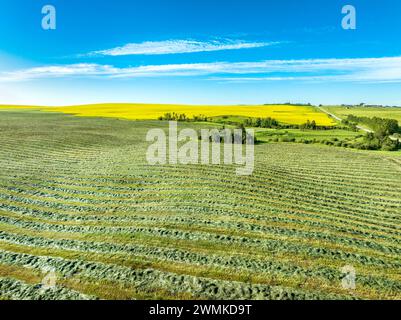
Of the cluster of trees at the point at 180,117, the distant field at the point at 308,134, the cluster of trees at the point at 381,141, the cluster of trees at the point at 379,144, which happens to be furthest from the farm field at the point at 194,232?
the cluster of trees at the point at 180,117

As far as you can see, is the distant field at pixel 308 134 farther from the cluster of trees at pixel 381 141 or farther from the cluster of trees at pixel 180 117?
the cluster of trees at pixel 180 117

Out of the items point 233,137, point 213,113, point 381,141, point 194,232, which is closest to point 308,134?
point 381,141

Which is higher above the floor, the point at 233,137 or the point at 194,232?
the point at 233,137

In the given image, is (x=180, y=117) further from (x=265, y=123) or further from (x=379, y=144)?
(x=379, y=144)

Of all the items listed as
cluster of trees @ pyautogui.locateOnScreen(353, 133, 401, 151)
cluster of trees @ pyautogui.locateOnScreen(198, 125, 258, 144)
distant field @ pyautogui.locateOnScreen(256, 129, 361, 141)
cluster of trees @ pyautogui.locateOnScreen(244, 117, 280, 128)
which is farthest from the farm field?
cluster of trees @ pyautogui.locateOnScreen(244, 117, 280, 128)

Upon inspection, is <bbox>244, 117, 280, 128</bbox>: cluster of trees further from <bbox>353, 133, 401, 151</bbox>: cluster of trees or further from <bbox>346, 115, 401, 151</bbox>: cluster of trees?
<bbox>353, 133, 401, 151</bbox>: cluster of trees

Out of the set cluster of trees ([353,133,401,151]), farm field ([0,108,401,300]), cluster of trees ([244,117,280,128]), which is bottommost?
farm field ([0,108,401,300])

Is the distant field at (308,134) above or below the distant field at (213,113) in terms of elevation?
below

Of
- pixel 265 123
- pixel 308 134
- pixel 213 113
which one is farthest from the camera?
pixel 213 113
